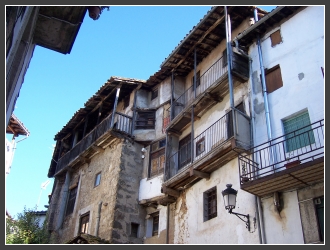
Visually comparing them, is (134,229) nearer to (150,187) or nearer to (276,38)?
(150,187)

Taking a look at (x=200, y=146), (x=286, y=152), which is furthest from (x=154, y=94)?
(x=286, y=152)

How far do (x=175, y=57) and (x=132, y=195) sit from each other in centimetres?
733

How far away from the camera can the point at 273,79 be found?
47.0ft

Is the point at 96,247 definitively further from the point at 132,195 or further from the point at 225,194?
the point at 132,195

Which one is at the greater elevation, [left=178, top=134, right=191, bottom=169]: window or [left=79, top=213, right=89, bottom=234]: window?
[left=178, top=134, right=191, bottom=169]: window

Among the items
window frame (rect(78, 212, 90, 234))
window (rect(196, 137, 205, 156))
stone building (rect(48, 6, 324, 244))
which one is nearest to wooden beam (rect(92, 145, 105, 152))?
stone building (rect(48, 6, 324, 244))

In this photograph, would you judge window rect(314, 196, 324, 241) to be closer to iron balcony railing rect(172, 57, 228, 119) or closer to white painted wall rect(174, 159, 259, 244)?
white painted wall rect(174, 159, 259, 244)

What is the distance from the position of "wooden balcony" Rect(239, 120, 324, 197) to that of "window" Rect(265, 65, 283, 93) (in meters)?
2.37

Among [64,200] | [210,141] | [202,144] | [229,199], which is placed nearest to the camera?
[229,199]

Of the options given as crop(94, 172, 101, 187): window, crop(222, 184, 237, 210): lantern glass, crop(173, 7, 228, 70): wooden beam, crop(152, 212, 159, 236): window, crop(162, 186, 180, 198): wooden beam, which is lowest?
crop(222, 184, 237, 210): lantern glass

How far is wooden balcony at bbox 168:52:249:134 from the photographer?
1557 centimetres

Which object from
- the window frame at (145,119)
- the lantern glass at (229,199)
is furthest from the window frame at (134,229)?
the lantern glass at (229,199)

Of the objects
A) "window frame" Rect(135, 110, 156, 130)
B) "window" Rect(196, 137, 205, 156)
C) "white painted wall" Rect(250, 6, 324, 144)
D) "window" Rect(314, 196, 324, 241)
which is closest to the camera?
"window" Rect(314, 196, 324, 241)

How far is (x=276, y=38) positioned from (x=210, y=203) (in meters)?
7.00
